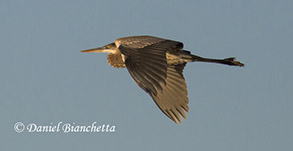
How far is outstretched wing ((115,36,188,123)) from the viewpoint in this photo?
14203 millimetres

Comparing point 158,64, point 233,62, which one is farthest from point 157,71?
point 233,62

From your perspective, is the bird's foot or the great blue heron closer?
the great blue heron

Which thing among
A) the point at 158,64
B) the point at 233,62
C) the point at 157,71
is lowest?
the point at 157,71

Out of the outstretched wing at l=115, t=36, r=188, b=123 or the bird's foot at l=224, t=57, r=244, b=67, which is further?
the bird's foot at l=224, t=57, r=244, b=67

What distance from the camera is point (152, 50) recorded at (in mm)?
15453

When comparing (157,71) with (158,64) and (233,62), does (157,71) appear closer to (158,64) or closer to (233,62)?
(158,64)

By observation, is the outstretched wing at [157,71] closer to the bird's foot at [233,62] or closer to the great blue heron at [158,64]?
the great blue heron at [158,64]

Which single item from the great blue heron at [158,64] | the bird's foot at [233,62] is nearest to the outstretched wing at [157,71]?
the great blue heron at [158,64]

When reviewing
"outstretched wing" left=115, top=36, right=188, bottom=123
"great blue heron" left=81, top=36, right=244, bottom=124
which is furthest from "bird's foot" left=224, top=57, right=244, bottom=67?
"outstretched wing" left=115, top=36, right=188, bottom=123

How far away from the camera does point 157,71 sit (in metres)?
14.4

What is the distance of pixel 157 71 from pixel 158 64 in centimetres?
28

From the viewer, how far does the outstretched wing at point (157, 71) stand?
14.2 metres

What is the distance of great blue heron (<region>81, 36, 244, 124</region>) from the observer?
563 inches

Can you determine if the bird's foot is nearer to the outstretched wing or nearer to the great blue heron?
the great blue heron
